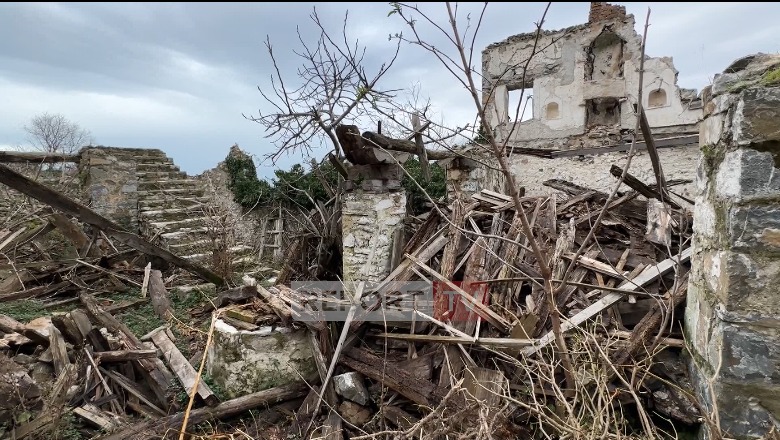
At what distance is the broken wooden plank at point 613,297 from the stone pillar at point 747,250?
1.00 meters

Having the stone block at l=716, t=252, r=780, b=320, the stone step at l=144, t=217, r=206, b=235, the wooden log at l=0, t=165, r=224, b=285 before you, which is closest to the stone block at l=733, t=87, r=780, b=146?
the stone block at l=716, t=252, r=780, b=320

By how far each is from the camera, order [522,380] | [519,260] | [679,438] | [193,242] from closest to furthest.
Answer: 1. [679,438]
2. [522,380]
3. [519,260]
4. [193,242]

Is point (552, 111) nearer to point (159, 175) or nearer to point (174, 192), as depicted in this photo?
point (174, 192)

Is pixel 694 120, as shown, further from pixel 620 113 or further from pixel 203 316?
pixel 203 316

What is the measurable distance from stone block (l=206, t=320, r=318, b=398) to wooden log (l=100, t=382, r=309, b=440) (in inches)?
3.4

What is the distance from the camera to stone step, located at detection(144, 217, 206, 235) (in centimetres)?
787

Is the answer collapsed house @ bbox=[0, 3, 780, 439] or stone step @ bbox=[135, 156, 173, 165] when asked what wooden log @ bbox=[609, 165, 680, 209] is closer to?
collapsed house @ bbox=[0, 3, 780, 439]

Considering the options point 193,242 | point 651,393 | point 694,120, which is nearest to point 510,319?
point 651,393

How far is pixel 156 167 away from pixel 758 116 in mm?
9965

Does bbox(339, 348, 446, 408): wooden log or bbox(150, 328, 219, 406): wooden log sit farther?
bbox(150, 328, 219, 406): wooden log

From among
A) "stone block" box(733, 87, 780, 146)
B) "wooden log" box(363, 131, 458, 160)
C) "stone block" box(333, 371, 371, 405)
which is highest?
"wooden log" box(363, 131, 458, 160)

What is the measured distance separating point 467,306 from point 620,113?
11.8 m

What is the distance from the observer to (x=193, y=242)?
7785mm

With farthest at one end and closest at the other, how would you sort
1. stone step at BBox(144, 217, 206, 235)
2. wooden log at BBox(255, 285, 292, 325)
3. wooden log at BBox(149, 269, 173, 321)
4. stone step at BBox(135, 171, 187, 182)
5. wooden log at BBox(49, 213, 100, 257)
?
stone step at BBox(135, 171, 187, 182) → stone step at BBox(144, 217, 206, 235) → wooden log at BBox(49, 213, 100, 257) → wooden log at BBox(149, 269, 173, 321) → wooden log at BBox(255, 285, 292, 325)
